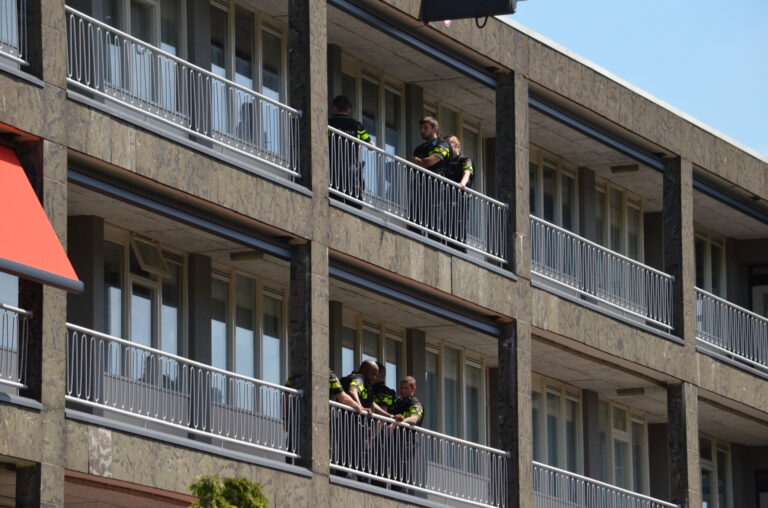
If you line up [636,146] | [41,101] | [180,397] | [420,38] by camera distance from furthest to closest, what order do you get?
[636,146]
[420,38]
[180,397]
[41,101]

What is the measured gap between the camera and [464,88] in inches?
1224

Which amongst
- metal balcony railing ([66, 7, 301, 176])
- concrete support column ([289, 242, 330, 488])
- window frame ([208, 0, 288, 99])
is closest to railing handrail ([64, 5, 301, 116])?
metal balcony railing ([66, 7, 301, 176])

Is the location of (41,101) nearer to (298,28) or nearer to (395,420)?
(298,28)

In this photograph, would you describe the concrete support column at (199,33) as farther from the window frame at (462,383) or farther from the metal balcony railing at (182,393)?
the window frame at (462,383)

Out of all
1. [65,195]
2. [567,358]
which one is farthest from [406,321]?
[65,195]

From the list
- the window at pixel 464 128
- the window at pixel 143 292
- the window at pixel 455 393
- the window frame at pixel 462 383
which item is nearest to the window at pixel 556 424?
the window frame at pixel 462 383

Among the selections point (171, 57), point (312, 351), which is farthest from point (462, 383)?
point (171, 57)

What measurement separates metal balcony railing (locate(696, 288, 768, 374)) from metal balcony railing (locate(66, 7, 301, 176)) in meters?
11.5

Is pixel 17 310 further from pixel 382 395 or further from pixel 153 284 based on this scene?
pixel 382 395

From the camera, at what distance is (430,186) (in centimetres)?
2838

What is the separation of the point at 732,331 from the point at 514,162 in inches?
315

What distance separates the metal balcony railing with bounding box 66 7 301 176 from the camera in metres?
22.9

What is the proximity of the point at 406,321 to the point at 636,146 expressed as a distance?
574cm

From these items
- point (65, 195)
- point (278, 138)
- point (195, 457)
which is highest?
point (278, 138)
